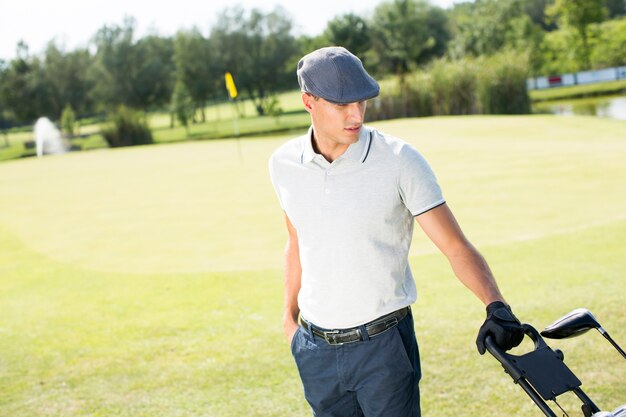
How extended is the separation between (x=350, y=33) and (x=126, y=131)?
1367 inches

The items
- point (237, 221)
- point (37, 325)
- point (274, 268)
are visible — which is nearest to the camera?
point (37, 325)

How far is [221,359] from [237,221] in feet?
17.6

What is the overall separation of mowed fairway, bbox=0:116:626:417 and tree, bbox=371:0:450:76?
5985 centimetres

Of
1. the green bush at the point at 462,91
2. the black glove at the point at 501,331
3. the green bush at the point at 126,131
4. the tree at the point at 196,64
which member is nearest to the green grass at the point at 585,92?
the green bush at the point at 462,91

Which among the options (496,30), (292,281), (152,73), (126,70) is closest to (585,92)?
(496,30)

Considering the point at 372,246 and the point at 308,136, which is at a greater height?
the point at 308,136

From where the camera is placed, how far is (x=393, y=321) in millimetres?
2459

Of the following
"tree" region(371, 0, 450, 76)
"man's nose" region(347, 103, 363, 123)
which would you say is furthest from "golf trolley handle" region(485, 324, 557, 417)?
"tree" region(371, 0, 450, 76)

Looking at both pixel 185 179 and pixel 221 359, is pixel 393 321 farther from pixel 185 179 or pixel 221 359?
pixel 185 179

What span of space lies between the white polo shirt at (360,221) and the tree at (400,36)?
2754 inches

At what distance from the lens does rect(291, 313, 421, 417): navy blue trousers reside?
8.00ft

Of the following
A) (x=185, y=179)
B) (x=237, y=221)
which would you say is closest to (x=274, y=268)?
(x=237, y=221)

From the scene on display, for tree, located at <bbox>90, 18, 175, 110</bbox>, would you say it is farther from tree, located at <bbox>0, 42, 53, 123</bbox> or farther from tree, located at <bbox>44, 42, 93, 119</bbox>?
tree, located at <bbox>0, 42, 53, 123</bbox>

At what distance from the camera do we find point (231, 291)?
6621 mm
